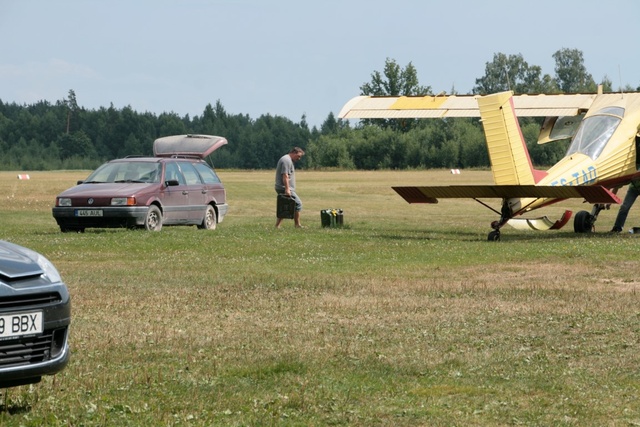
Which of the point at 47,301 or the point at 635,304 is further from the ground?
the point at 47,301

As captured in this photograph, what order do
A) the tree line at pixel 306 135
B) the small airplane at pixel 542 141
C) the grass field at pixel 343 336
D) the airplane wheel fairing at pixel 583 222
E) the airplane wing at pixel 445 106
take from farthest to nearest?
1. the tree line at pixel 306 135
2. the airplane wing at pixel 445 106
3. the airplane wheel fairing at pixel 583 222
4. the small airplane at pixel 542 141
5. the grass field at pixel 343 336

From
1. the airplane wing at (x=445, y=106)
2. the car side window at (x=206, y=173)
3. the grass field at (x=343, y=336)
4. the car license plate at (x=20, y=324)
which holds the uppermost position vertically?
the airplane wing at (x=445, y=106)

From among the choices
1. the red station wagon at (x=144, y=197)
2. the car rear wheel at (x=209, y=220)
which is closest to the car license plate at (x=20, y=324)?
the red station wagon at (x=144, y=197)

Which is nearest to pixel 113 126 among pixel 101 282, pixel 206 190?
pixel 206 190

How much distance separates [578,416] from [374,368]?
182 cm

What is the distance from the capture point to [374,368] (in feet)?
25.9

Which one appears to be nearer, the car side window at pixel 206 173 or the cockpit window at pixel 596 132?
the cockpit window at pixel 596 132

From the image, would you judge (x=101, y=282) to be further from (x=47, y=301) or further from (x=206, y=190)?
(x=206, y=190)

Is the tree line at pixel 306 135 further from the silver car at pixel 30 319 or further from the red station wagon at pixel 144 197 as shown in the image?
the silver car at pixel 30 319

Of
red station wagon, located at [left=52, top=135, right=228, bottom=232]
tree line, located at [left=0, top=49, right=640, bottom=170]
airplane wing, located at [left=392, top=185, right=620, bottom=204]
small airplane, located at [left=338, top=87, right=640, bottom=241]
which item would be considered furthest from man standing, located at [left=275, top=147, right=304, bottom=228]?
tree line, located at [left=0, top=49, right=640, bottom=170]

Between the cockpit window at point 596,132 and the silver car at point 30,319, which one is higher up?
the cockpit window at point 596,132

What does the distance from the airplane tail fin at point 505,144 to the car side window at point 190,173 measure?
6.69m

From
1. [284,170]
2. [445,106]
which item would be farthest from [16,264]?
[445,106]

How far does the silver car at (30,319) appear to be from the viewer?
5.97 m
